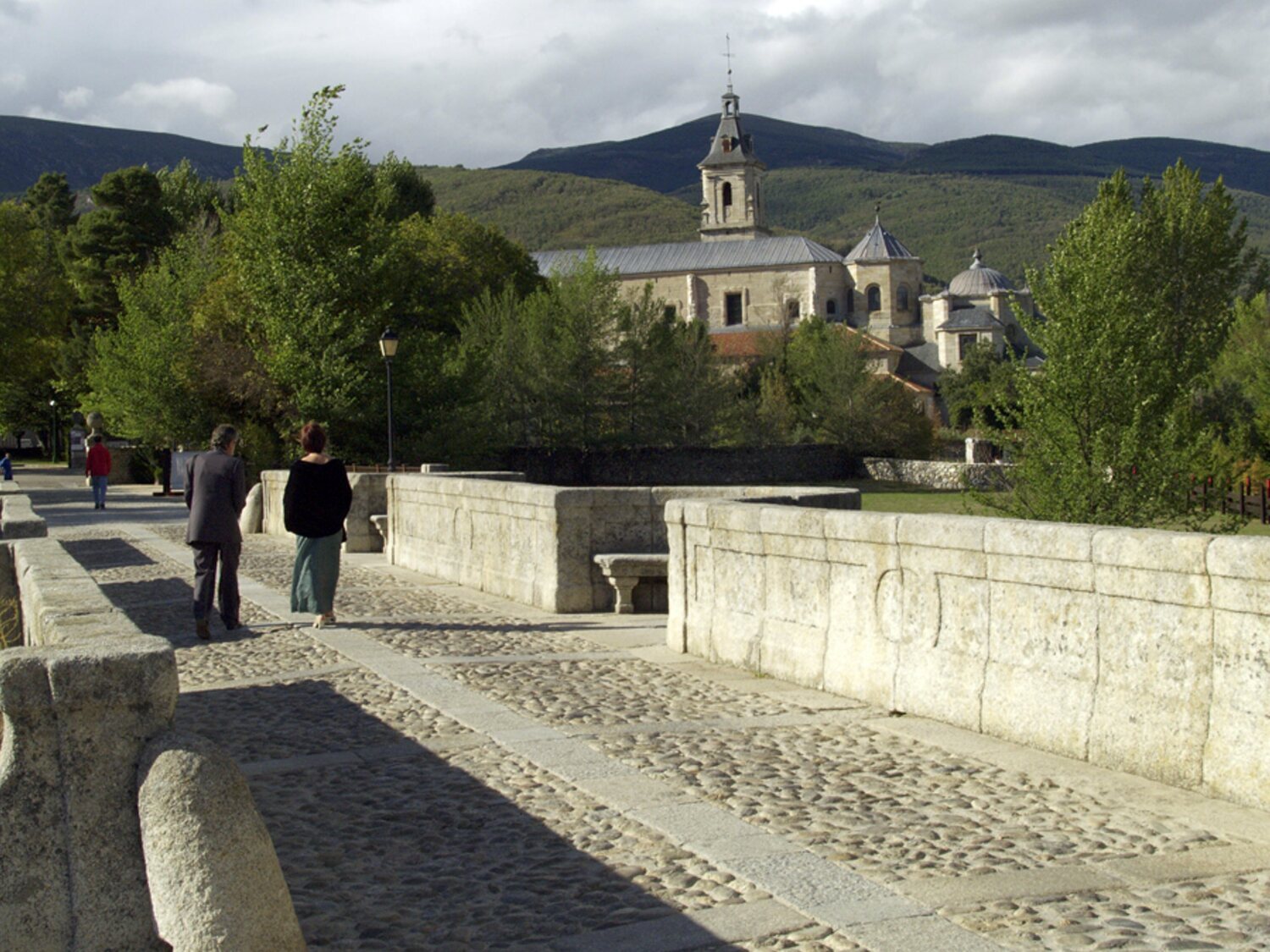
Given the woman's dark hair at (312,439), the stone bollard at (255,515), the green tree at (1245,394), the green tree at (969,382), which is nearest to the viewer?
the woman's dark hair at (312,439)

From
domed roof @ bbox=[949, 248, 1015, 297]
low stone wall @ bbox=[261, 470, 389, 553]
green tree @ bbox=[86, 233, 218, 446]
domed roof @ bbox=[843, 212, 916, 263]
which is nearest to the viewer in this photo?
low stone wall @ bbox=[261, 470, 389, 553]

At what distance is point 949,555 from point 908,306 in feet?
401

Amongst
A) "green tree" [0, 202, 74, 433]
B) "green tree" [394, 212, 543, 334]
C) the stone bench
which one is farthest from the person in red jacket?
"green tree" [394, 212, 543, 334]

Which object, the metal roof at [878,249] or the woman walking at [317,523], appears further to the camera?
the metal roof at [878,249]

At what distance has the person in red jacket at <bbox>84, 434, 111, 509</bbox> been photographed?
2759 centimetres

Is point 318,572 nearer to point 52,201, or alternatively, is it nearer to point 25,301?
point 25,301

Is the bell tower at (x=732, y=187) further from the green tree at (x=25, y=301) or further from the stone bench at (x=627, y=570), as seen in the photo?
the stone bench at (x=627, y=570)

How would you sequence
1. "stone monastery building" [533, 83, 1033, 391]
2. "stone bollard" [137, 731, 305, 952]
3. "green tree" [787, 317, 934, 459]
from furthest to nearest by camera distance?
1. "stone monastery building" [533, 83, 1033, 391]
2. "green tree" [787, 317, 934, 459]
3. "stone bollard" [137, 731, 305, 952]

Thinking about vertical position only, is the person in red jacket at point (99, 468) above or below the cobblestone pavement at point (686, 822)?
above

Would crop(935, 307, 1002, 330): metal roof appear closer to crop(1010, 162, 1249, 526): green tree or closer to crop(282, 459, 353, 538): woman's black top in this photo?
crop(1010, 162, 1249, 526): green tree

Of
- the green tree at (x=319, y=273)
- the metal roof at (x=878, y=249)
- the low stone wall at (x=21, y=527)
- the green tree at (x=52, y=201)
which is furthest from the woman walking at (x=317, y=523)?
the metal roof at (x=878, y=249)

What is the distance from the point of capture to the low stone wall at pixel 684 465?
181 feet

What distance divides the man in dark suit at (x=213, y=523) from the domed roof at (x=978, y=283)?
12261 cm

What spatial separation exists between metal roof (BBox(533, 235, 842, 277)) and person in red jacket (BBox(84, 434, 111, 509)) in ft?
307
